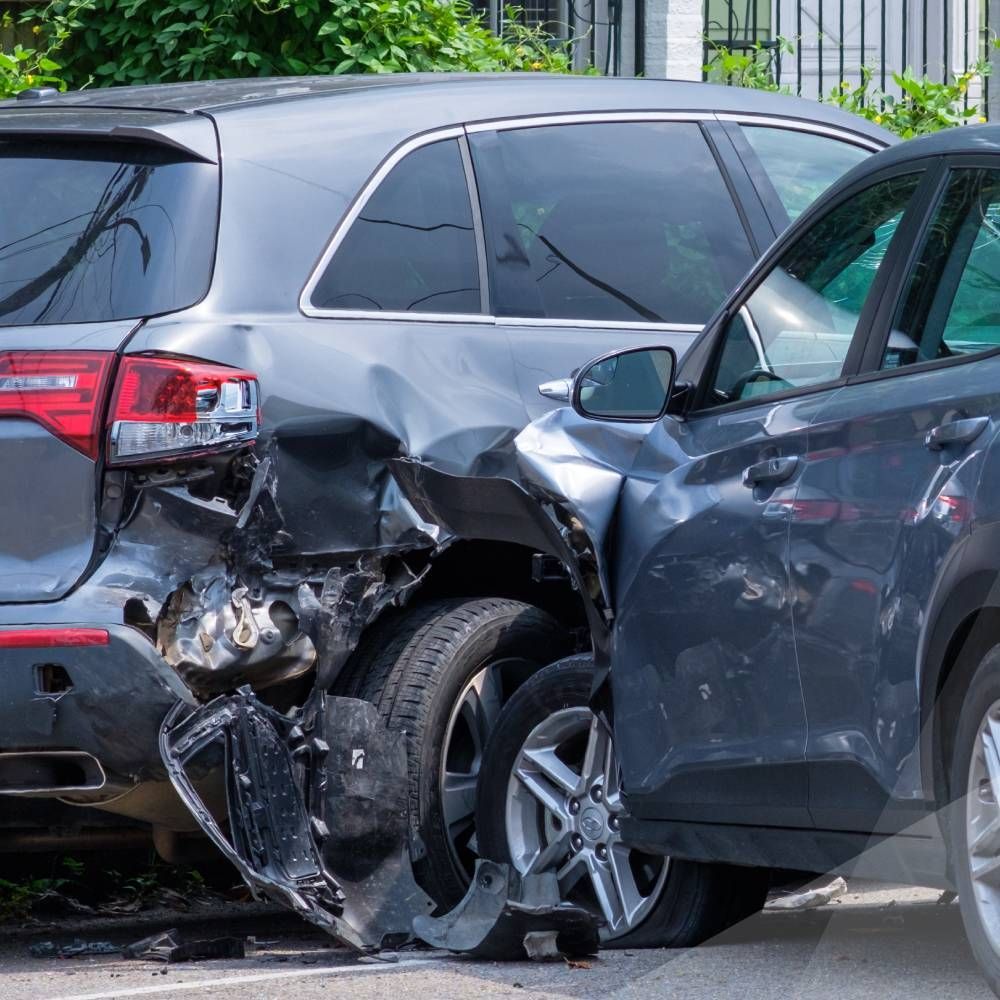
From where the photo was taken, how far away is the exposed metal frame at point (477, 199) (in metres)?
5.24

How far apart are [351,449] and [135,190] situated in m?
0.78

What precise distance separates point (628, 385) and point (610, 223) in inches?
37.8

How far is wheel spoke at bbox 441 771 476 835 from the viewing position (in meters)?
5.35

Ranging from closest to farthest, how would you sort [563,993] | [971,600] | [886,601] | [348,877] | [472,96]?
[971,600] → [886,601] → [563,993] → [348,877] → [472,96]

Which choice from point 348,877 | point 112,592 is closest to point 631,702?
point 348,877

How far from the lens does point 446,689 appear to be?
5266 millimetres

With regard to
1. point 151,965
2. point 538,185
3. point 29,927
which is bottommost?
point 29,927

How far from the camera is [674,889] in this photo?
505cm

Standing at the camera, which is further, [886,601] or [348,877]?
[348,877]

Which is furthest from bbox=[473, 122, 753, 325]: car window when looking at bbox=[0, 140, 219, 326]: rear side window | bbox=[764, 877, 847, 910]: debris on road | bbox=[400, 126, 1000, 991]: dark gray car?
bbox=[764, 877, 847, 910]: debris on road

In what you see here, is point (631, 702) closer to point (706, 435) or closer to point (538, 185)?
point (706, 435)

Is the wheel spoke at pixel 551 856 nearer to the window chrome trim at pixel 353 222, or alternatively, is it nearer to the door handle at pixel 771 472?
the door handle at pixel 771 472

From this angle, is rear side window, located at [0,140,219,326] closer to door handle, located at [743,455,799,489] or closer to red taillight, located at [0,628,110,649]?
red taillight, located at [0,628,110,649]

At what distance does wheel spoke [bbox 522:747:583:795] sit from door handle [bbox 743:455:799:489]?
998 millimetres
